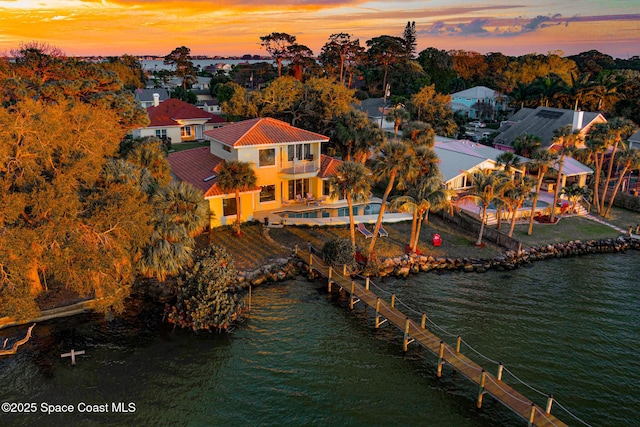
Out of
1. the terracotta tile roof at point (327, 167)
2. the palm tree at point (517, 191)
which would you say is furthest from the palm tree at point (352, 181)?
the palm tree at point (517, 191)

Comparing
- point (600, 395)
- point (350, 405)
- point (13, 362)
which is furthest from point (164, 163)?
point (600, 395)

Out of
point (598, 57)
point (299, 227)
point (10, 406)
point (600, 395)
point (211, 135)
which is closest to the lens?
point (10, 406)

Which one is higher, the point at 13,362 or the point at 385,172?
the point at 385,172

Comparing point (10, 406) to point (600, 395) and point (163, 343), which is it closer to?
point (163, 343)

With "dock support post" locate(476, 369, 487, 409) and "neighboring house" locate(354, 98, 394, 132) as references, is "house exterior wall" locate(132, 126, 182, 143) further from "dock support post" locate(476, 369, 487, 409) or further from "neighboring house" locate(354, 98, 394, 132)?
"dock support post" locate(476, 369, 487, 409)

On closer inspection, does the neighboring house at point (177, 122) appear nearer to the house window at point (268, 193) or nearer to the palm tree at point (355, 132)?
the palm tree at point (355, 132)

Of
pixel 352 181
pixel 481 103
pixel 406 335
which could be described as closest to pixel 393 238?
pixel 352 181

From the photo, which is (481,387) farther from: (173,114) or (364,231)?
(173,114)
